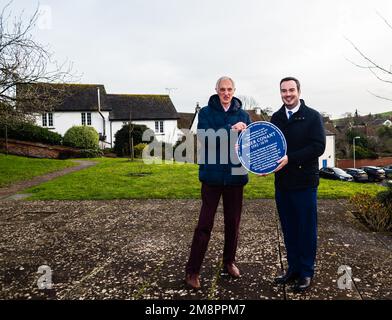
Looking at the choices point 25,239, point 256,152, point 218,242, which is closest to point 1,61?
point 25,239

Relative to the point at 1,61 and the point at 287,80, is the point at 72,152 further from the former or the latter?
the point at 287,80

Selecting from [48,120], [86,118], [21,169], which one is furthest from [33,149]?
[86,118]

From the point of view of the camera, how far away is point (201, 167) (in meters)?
3.55

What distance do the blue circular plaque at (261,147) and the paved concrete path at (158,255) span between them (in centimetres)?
123

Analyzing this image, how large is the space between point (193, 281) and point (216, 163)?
4.00 ft

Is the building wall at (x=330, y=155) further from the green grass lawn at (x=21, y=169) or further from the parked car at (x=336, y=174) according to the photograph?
the green grass lawn at (x=21, y=169)

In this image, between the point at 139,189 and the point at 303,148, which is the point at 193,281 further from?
the point at 139,189

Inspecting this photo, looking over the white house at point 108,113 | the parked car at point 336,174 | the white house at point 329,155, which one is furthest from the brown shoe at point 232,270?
the white house at point 329,155

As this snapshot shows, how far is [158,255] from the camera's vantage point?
4469 mm

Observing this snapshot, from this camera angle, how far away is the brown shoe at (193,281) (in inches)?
134

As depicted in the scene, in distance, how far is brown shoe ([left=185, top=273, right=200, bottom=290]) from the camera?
11.1ft
